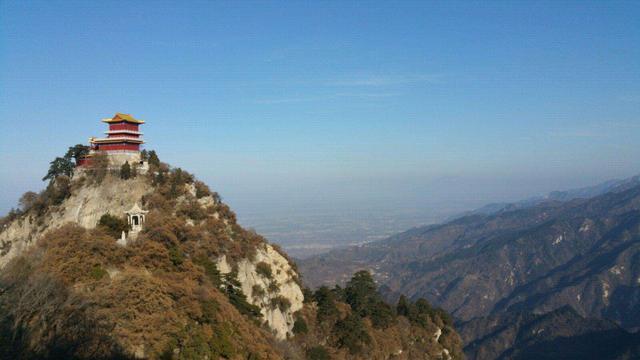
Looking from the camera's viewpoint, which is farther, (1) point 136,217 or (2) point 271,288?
(2) point 271,288

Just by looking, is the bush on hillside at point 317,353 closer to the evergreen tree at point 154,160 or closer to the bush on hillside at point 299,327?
the bush on hillside at point 299,327

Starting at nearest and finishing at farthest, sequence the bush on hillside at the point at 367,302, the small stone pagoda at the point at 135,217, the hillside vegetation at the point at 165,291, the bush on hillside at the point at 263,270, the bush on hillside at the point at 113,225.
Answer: the hillside vegetation at the point at 165,291 → the bush on hillside at the point at 113,225 → the small stone pagoda at the point at 135,217 → the bush on hillside at the point at 263,270 → the bush on hillside at the point at 367,302

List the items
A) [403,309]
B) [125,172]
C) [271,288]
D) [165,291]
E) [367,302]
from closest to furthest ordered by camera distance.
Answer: [165,291], [271,288], [125,172], [367,302], [403,309]

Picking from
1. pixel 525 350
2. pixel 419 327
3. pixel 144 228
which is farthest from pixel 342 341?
pixel 525 350

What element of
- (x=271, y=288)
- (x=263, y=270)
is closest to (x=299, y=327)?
(x=271, y=288)

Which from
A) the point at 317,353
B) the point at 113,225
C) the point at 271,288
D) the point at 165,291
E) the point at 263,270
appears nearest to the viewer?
the point at 165,291

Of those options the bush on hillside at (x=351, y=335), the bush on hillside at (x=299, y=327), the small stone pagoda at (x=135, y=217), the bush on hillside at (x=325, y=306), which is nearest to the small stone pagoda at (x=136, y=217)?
the small stone pagoda at (x=135, y=217)

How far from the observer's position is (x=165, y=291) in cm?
2672

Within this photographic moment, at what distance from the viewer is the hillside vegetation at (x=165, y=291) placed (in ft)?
74.7

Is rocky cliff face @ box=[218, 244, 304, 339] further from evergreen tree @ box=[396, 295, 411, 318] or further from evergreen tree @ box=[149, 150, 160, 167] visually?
evergreen tree @ box=[396, 295, 411, 318]

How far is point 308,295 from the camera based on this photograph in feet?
158

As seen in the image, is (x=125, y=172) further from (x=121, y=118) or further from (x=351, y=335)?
(x=351, y=335)

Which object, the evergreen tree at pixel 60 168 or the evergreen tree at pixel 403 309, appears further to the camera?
the evergreen tree at pixel 403 309

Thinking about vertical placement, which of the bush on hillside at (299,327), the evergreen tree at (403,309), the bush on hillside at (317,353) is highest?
the bush on hillside at (299,327)
